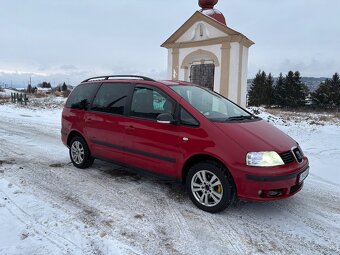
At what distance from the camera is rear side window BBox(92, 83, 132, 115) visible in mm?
5201

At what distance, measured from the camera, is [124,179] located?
5.42 metres

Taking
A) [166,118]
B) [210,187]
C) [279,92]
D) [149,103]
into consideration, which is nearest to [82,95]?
[149,103]

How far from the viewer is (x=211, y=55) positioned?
45.4 ft

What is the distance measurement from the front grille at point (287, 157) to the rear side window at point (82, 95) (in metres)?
3.53

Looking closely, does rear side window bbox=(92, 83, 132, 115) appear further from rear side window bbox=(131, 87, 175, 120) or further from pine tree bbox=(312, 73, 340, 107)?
pine tree bbox=(312, 73, 340, 107)

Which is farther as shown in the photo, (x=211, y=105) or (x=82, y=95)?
(x=82, y=95)

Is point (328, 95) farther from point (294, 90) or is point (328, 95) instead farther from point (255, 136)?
point (255, 136)

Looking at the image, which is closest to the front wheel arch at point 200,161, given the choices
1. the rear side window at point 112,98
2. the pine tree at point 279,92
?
the rear side window at point 112,98

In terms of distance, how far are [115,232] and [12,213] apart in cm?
136

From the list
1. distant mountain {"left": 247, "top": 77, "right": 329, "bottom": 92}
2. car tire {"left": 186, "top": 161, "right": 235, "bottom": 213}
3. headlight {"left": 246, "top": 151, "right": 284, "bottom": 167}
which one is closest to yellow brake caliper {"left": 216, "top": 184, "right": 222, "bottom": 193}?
car tire {"left": 186, "top": 161, "right": 235, "bottom": 213}

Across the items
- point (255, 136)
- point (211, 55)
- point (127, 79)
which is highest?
point (211, 55)

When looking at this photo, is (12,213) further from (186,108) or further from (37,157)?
(37,157)

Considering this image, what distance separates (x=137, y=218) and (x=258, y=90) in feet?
193

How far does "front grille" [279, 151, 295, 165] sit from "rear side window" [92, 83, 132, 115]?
8.35 ft
